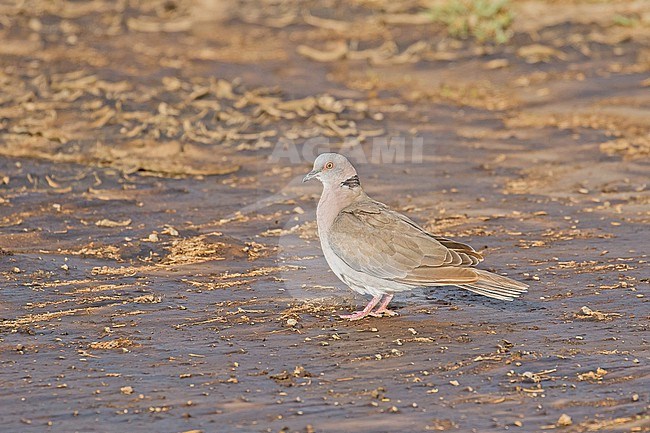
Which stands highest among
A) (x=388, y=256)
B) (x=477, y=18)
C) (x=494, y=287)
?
(x=477, y=18)

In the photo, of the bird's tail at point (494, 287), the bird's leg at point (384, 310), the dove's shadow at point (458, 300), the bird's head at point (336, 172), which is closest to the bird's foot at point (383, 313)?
the bird's leg at point (384, 310)

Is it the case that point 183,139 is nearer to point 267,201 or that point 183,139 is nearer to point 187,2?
point 267,201

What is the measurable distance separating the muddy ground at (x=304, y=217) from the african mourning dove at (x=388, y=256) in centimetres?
23

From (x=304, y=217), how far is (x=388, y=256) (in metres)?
2.32

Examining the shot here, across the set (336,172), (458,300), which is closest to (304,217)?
(336,172)

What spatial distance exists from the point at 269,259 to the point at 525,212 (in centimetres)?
212

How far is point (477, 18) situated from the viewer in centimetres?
1396

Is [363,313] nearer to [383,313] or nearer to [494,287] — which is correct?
[383,313]

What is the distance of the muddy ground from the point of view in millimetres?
4762

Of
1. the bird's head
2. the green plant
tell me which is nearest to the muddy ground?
the green plant

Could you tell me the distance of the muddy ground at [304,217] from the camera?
476 centimetres

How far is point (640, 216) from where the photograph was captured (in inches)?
306

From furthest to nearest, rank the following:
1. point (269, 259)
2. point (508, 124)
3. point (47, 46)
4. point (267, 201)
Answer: point (47, 46), point (508, 124), point (267, 201), point (269, 259)

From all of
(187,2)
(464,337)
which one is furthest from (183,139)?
(187,2)
